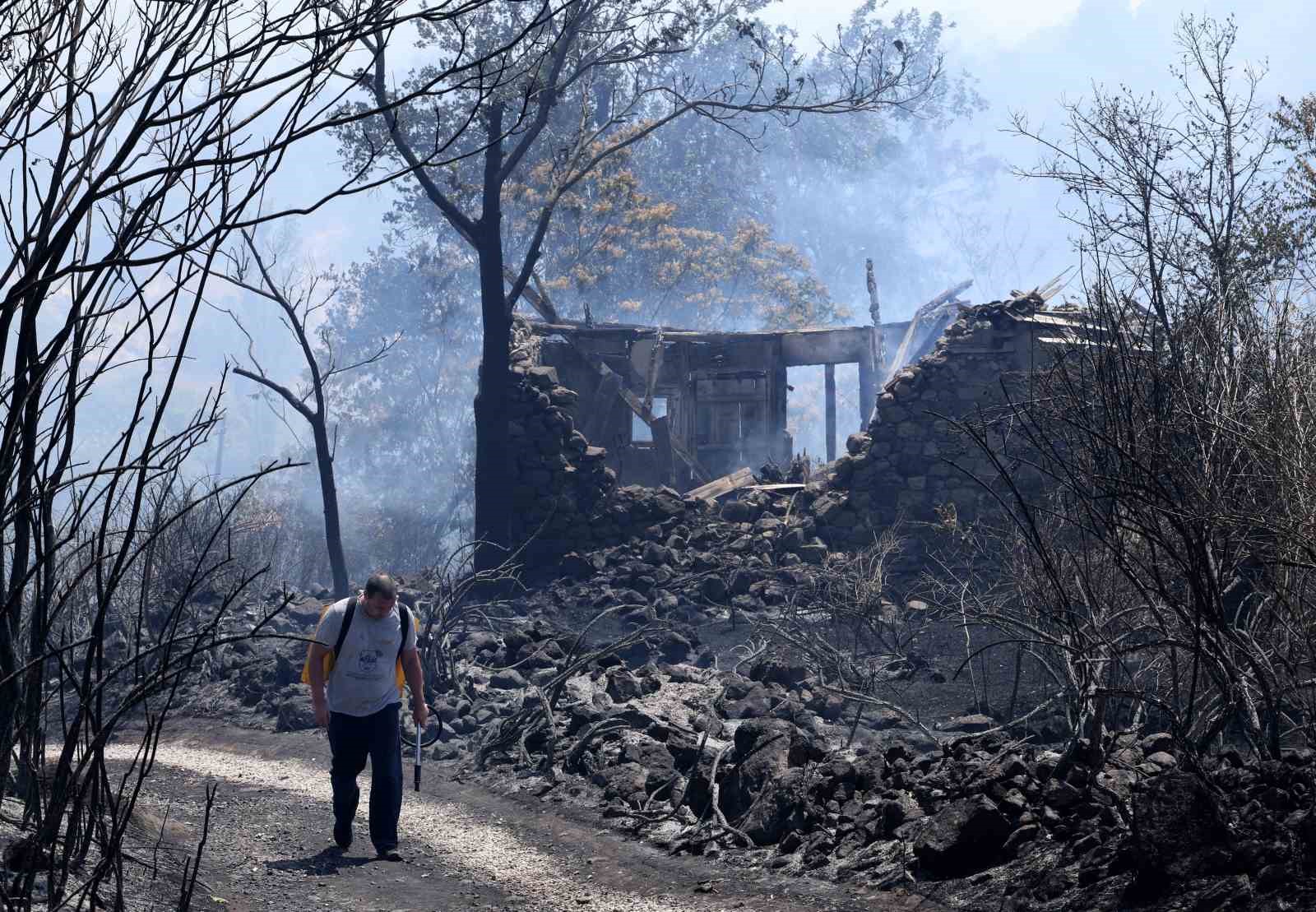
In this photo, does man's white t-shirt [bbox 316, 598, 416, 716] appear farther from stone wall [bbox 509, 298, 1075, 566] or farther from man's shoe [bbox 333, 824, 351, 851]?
stone wall [bbox 509, 298, 1075, 566]

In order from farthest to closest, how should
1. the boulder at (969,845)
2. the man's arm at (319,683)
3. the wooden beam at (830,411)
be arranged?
the wooden beam at (830,411) → the man's arm at (319,683) → the boulder at (969,845)

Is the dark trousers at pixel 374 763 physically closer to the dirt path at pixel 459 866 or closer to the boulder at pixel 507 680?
the dirt path at pixel 459 866

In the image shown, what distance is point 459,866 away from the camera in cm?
698

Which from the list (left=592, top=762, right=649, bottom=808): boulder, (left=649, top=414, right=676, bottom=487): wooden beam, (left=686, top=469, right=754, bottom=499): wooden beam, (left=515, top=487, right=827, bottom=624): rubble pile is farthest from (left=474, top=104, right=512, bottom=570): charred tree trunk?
(left=592, top=762, right=649, bottom=808): boulder

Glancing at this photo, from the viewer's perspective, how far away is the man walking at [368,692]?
21.9 ft

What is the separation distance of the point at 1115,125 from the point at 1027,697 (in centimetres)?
880

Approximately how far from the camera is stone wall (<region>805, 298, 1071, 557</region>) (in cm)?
1786

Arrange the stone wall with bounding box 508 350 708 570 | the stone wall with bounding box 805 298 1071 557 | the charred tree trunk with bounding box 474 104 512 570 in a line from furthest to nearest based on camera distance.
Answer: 1. the stone wall with bounding box 508 350 708 570
2. the charred tree trunk with bounding box 474 104 512 570
3. the stone wall with bounding box 805 298 1071 557

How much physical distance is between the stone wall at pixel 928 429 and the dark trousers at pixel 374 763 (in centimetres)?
1170

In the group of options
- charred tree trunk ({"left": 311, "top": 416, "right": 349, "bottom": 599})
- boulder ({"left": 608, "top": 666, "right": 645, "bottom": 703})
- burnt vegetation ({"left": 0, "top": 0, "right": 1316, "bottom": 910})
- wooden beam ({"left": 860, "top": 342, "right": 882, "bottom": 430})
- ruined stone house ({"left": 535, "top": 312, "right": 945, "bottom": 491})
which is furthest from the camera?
wooden beam ({"left": 860, "top": 342, "right": 882, "bottom": 430})

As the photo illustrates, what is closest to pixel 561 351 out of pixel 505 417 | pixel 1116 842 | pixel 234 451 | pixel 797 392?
pixel 505 417

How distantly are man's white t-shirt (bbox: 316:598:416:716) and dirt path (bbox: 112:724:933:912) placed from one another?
2.87ft

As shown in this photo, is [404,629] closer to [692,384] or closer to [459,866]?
[459,866]

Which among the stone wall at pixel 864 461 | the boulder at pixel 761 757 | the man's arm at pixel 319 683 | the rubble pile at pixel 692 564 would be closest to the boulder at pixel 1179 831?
the boulder at pixel 761 757
